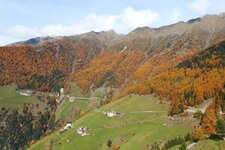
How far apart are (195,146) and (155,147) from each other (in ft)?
233

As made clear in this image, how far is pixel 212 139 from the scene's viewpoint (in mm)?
135125

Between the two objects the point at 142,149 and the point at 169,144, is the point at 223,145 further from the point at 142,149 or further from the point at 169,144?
the point at 142,149

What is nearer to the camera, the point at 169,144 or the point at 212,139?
the point at 212,139

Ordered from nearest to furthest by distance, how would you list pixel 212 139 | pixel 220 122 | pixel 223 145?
1. pixel 223 145
2. pixel 212 139
3. pixel 220 122

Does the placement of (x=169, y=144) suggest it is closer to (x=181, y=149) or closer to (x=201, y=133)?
(x=201, y=133)

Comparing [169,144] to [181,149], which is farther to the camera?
[169,144]

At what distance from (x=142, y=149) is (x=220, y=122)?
61049 millimetres

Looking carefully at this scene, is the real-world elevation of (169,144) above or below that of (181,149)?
below

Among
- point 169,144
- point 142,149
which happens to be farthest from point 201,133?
point 142,149

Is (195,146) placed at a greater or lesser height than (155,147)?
greater

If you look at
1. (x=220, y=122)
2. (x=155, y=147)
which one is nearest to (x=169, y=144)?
(x=155, y=147)

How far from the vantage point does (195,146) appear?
12988 cm

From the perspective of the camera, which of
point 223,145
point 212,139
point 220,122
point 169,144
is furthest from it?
point 169,144

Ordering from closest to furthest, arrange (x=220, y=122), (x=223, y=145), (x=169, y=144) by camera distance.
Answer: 1. (x=223, y=145)
2. (x=220, y=122)
3. (x=169, y=144)
